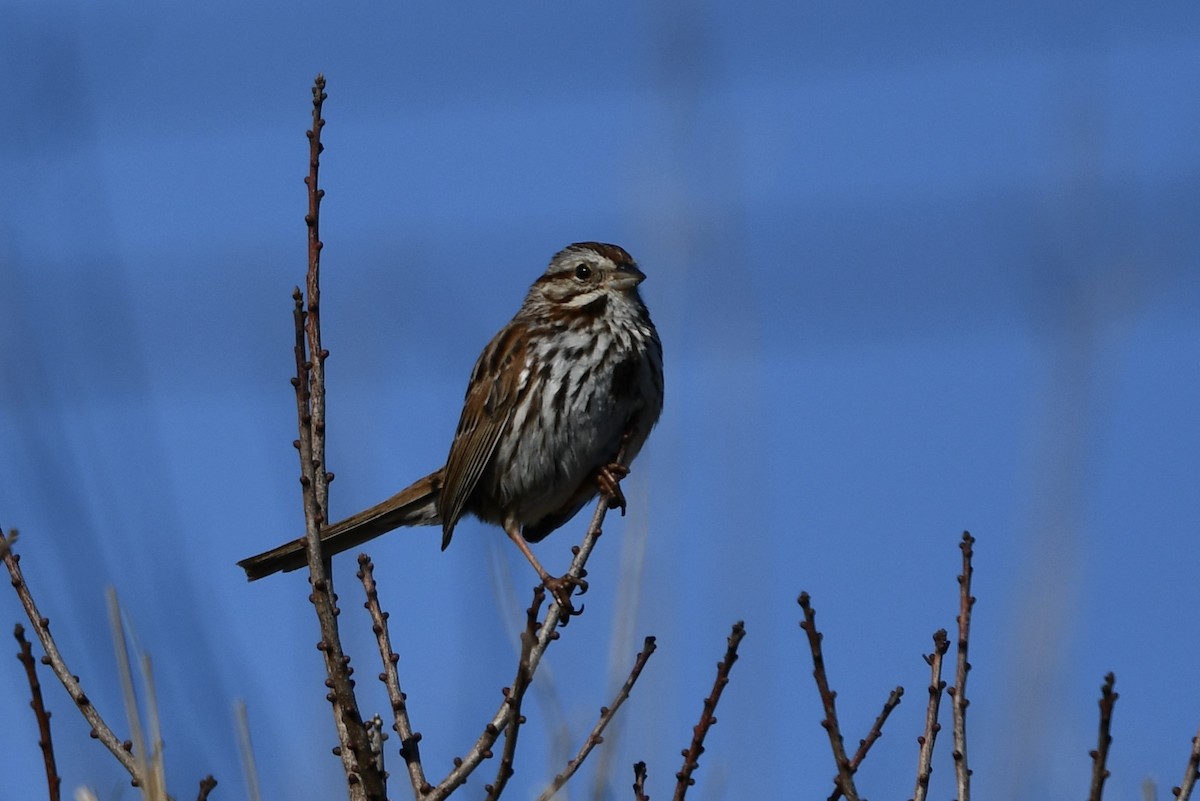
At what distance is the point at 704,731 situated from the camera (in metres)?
3.12

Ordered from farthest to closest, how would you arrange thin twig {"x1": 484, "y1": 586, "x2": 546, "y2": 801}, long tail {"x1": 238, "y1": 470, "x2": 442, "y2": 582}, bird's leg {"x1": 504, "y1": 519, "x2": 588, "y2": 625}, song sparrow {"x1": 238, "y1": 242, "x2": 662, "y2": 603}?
long tail {"x1": 238, "y1": 470, "x2": 442, "y2": 582} < song sparrow {"x1": 238, "y1": 242, "x2": 662, "y2": 603} < bird's leg {"x1": 504, "y1": 519, "x2": 588, "y2": 625} < thin twig {"x1": 484, "y1": 586, "x2": 546, "y2": 801}

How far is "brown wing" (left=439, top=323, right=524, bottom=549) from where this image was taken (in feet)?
18.4

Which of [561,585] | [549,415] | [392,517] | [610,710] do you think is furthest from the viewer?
[392,517]

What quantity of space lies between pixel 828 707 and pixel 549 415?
2.55m

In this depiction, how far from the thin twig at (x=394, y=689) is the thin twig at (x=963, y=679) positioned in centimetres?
120

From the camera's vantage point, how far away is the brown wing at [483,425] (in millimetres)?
5613

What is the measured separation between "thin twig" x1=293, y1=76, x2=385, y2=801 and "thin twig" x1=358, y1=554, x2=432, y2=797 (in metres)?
0.16

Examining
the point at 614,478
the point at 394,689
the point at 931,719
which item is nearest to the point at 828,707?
the point at 931,719

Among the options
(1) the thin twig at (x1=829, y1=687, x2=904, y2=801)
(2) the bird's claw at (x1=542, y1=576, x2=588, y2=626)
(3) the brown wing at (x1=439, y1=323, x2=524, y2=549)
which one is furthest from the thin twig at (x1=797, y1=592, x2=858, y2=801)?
(3) the brown wing at (x1=439, y1=323, x2=524, y2=549)

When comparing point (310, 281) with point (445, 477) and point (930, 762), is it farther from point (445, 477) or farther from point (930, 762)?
point (445, 477)

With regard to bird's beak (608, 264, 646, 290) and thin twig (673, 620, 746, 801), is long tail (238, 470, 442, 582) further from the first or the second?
thin twig (673, 620, 746, 801)

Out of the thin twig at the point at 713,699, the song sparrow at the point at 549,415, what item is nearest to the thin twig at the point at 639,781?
the thin twig at the point at 713,699

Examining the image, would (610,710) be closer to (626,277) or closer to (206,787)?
(206,787)

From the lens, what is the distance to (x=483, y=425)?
5.70 m
